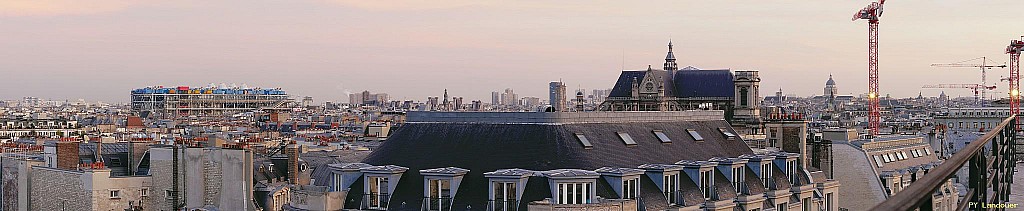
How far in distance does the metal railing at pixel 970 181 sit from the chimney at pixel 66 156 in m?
39.9

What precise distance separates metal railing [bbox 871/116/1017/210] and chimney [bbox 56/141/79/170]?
39857mm

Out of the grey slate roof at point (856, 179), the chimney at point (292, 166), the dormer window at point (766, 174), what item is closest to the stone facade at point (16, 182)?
the chimney at point (292, 166)

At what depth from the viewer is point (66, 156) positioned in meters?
44.7

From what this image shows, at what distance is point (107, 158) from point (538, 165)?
77.6ft

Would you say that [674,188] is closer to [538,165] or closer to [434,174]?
[538,165]

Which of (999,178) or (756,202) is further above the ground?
(999,178)

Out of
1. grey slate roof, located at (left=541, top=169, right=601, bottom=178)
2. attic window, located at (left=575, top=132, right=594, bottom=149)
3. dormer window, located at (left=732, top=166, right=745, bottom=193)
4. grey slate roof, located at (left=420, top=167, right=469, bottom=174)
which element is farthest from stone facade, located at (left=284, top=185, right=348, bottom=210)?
dormer window, located at (left=732, top=166, right=745, bottom=193)

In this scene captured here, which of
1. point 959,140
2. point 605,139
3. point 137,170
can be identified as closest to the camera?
point 605,139

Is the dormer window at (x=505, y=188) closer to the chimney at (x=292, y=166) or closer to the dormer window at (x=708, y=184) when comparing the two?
the dormer window at (x=708, y=184)

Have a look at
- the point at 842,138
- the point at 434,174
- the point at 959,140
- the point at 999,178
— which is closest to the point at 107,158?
the point at 434,174

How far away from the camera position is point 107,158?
47.5 meters

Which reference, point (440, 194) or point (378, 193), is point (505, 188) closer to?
point (440, 194)

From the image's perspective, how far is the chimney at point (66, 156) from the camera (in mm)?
44625

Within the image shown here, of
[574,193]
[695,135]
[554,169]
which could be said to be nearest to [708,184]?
[695,135]
